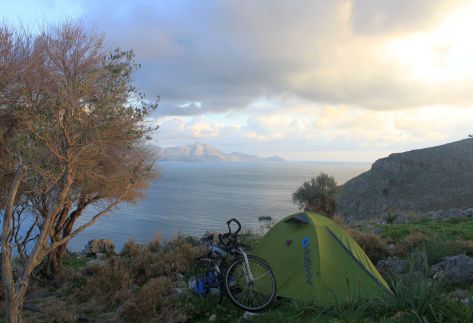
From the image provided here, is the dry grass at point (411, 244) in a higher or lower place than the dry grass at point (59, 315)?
higher

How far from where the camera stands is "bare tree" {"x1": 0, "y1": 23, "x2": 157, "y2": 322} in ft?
25.1

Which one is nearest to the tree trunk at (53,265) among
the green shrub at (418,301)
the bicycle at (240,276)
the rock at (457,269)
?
the bicycle at (240,276)

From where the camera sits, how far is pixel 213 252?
307 inches

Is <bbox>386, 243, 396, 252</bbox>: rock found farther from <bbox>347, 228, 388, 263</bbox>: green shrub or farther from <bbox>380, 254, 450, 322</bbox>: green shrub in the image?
<bbox>380, 254, 450, 322</bbox>: green shrub

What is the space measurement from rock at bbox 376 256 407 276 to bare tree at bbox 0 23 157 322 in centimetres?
663

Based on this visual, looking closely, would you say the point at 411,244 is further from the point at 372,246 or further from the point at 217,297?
the point at 217,297

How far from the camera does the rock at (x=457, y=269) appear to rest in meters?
8.34

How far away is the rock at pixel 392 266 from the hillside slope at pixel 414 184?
31.6 m

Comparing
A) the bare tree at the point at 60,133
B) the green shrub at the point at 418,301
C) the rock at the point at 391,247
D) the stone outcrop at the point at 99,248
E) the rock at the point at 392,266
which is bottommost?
the stone outcrop at the point at 99,248

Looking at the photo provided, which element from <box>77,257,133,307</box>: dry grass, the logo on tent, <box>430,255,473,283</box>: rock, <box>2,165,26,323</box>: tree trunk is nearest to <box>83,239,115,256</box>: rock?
<box>77,257,133,307</box>: dry grass

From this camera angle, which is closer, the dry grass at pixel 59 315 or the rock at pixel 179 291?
the dry grass at pixel 59 315

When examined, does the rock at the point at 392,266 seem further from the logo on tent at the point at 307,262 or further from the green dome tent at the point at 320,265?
the logo on tent at the point at 307,262

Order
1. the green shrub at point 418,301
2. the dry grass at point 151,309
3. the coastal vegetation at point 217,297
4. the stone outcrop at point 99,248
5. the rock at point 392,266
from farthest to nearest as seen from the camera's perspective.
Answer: the stone outcrop at point 99,248 → the rock at point 392,266 → the dry grass at point 151,309 → the coastal vegetation at point 217,297 → the green shrub at point 418,301

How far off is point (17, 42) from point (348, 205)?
4458 cm
